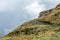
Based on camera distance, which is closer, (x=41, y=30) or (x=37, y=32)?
(x=37, y=32)

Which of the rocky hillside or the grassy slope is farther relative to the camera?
the rocky hillside

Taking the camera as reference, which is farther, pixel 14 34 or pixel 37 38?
pixel 14 34

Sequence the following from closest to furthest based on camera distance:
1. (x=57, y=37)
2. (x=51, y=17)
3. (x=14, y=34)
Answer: (x=57, y=37)
(x=14, y=34)
(x=51, y=17)

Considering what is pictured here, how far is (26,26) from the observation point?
64812 millimetres

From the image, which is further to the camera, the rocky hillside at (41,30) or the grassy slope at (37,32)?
the rocky hillside at (41,30)

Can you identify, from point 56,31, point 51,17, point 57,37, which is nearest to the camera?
point 57,37

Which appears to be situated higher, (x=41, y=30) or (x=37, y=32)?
(x=41, y=30)

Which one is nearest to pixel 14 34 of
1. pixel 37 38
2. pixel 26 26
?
pixel 26 26

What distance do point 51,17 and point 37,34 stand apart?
40.4 feet

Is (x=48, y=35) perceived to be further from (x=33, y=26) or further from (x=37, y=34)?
(x=33, y=26)

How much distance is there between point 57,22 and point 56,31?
712 cm

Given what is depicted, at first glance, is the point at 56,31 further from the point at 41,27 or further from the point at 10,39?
the point at 10,39

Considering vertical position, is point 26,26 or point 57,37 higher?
point 26,26

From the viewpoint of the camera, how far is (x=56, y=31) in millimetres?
56875
